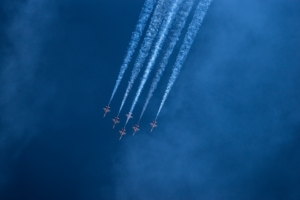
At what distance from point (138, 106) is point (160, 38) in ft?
20.3

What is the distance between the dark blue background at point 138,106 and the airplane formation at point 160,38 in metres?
0.93

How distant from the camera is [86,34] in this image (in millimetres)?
20781

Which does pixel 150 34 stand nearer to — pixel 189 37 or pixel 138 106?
pixel 189 37

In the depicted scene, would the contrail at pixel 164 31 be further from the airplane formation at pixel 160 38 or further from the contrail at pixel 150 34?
the contrail at pixel 150 34

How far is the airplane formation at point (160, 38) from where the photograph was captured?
18.1 m

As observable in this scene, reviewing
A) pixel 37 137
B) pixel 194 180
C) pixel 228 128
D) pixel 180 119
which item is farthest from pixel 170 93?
pixel 37 137

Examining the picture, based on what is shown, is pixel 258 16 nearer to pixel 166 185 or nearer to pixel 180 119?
pixel 180 119

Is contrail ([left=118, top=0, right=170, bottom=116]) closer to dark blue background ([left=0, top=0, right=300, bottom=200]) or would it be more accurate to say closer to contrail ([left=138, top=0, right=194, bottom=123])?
contrail ([left=138, top=0, right=194, bottom=123])

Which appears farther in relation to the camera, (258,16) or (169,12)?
(258,16)

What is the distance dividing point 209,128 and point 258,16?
10.8 metres

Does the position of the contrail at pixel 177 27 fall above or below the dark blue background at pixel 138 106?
above

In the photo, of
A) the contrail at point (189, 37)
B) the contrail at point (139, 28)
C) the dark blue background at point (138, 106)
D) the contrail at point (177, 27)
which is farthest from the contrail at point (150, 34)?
the contrail at point (189, 37)

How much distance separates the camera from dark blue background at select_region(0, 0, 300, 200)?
813 inches

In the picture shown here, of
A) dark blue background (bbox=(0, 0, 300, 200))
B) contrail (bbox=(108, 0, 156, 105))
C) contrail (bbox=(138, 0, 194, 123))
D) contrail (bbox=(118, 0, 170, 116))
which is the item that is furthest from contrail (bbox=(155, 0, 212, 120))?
contrail (bbox=(108, 0, 156, 105))
